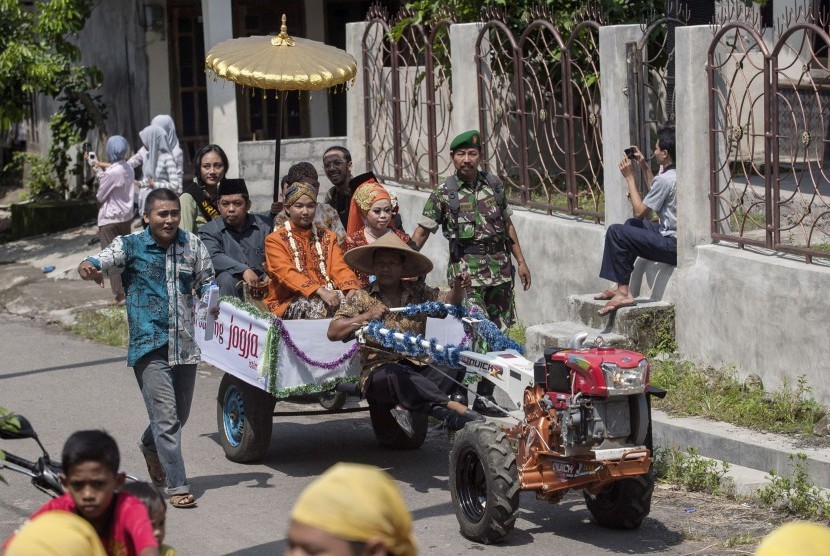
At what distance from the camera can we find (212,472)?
335 inches

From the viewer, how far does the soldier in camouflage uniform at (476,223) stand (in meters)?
9.16

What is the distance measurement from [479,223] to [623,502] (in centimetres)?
276

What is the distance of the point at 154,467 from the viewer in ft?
26.3

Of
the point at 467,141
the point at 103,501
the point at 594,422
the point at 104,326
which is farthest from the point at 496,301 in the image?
the point at 103,501

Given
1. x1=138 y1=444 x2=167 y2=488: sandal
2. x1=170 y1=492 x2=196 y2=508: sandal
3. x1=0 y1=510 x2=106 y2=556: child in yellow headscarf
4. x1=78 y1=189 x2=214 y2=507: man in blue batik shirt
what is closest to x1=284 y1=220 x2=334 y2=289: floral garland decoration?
x1=78 y1=189 x2=214 y2=507: man in blue batik shirt

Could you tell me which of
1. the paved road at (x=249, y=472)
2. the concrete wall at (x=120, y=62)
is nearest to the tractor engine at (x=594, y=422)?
the paved road at (x=249, y=472)

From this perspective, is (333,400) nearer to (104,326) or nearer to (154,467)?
(154,467)

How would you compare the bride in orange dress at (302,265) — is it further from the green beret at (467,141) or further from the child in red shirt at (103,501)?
the child in red shirt at (103,501)

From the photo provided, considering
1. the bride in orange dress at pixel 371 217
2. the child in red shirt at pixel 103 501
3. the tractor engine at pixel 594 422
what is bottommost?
the tractor engine at pixel 594 422

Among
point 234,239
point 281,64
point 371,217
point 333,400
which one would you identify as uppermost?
point 281,64

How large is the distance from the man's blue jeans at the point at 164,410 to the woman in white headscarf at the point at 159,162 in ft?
24.6

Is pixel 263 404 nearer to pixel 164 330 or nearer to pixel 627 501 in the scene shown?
pixel 164 330

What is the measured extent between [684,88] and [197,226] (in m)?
3.80

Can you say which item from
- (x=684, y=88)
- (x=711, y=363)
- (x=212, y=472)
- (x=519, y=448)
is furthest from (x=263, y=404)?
(x=684, y=88)
